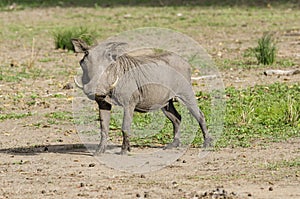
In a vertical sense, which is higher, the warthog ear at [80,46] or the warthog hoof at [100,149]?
the warthog ear at [80,46]

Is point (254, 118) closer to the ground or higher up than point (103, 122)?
closer to the ground

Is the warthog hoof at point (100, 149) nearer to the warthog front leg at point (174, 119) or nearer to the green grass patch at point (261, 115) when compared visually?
the warthog front leg at point (174, 119)

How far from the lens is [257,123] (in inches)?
395

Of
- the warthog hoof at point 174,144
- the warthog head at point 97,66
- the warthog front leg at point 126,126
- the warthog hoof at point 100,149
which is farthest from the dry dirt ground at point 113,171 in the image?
the warthog head at point 97,66

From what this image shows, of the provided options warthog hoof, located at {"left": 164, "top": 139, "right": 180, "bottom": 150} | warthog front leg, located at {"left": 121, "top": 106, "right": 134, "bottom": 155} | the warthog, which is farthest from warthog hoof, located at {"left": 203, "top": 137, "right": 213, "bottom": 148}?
warthog front leg, located at {"left": 121, "top": 106, "right": 134, "bottom": 155}

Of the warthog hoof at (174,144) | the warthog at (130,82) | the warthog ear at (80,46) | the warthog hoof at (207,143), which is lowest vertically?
the warthog hoof at (174,144)

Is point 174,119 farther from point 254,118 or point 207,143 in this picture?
point 254,118

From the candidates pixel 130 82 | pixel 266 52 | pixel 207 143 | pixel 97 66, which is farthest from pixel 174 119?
pixel 266 52

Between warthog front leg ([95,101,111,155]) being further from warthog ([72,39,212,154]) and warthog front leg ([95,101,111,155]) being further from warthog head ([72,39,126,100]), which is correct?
warthog head ([72,39,126,100])

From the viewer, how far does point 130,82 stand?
839 centimetres

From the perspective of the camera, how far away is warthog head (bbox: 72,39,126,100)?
A: 8.05 meters

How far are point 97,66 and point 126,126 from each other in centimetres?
71

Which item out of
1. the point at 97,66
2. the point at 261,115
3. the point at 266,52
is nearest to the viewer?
the point at 97,66

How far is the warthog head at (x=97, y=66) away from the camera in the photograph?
26.4ft
